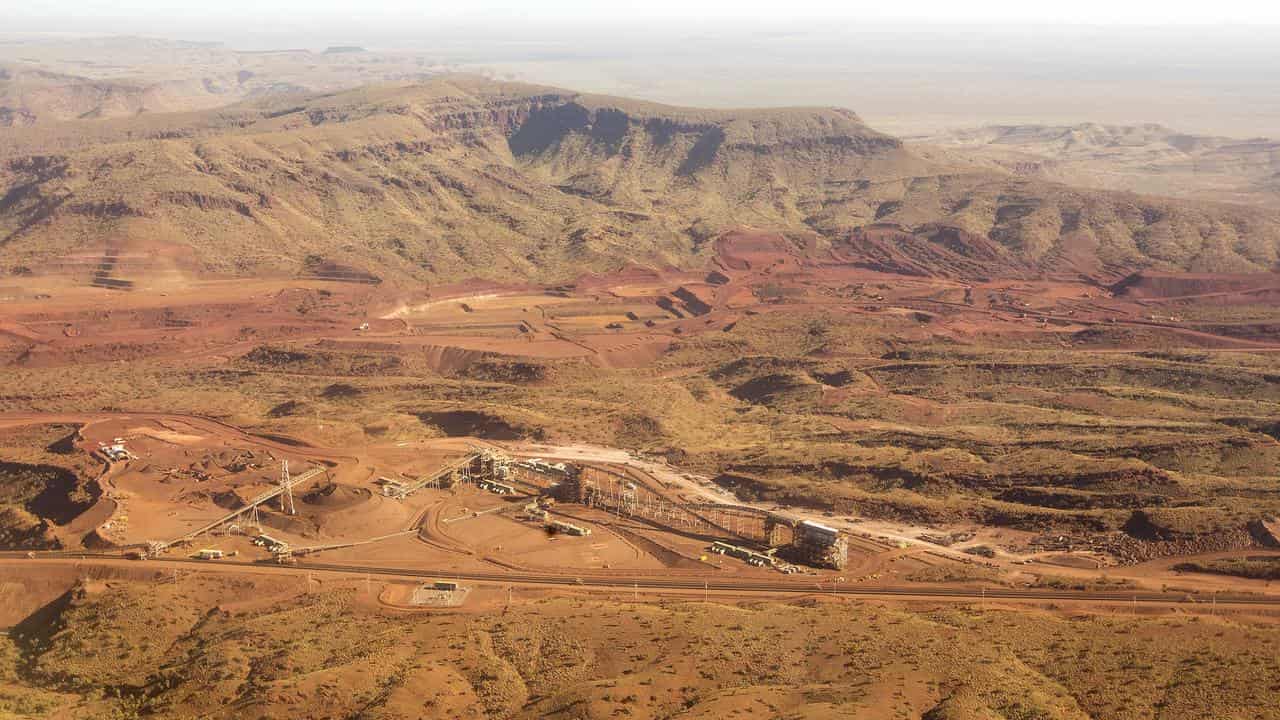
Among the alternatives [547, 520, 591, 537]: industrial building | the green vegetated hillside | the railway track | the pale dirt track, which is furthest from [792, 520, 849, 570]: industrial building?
the green vegetated hillside

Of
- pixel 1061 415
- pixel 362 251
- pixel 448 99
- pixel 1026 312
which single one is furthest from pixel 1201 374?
pixel 448 99

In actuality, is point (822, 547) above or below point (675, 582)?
above

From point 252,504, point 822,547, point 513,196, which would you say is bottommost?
point 252,504

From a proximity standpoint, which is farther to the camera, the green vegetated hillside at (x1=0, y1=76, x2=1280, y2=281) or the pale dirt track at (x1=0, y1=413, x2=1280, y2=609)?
the green vegetated hillside at (x1=0, y1=76, x2=1280, y2=281)

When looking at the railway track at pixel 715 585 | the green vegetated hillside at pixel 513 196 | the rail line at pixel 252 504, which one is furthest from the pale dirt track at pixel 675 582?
the green vegetated hillside at pixel 513 196

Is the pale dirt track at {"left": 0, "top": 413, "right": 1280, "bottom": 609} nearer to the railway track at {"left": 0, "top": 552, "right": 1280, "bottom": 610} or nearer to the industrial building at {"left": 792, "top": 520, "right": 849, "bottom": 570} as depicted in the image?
the railway track at {"left": 0, "top": 552, "right": 1280, "bottom": 610}

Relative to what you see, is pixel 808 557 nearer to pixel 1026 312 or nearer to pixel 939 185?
pixel 1026 312

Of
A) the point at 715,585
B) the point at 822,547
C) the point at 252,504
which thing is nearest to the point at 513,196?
the point at 252,504

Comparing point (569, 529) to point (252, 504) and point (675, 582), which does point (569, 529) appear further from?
point (252, 504)
